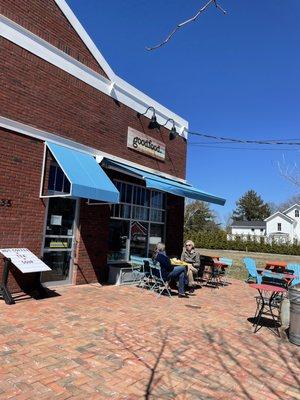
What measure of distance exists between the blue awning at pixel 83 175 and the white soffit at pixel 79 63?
2.22 meters

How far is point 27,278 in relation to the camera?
29.0 ft

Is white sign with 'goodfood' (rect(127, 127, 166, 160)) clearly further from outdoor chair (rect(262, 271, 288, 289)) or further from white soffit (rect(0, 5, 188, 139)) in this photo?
outdoor chair (rect(262, 271, 288, 289))

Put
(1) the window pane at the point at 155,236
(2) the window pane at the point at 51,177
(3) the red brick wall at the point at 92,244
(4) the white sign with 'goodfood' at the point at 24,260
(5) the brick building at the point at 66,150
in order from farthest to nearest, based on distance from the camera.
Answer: (1) the window pane at the point at 155,236 < (3) the red brick wall at the point at 92,244 < (2) the window pane at the point at 51,177 < (5) the brick building at the point at 66,150 < (4) the white sign with 'goodfood' at the point at 24,260

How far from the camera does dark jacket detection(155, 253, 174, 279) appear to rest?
965cm

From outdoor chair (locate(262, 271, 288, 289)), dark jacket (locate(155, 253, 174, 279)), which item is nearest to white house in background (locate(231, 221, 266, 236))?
outdoor chair (locate(262, 271, 288, 289))

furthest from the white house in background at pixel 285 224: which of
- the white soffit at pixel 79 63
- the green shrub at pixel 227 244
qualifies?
the white soffit at pixel 79 63

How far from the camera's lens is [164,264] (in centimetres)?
973

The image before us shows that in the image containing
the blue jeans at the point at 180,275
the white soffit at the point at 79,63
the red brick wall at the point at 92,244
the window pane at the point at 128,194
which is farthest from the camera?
the window pane at the point at 128,194

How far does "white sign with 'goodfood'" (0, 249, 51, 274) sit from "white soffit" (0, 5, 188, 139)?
472cm

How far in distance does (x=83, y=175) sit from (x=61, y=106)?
2.09m

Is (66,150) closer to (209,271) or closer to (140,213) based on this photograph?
(140,213)

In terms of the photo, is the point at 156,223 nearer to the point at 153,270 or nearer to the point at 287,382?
the point at 153,270

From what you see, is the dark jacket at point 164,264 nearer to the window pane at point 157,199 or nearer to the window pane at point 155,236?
the window pane at point 155,236

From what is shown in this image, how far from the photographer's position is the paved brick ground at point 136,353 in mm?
4281
